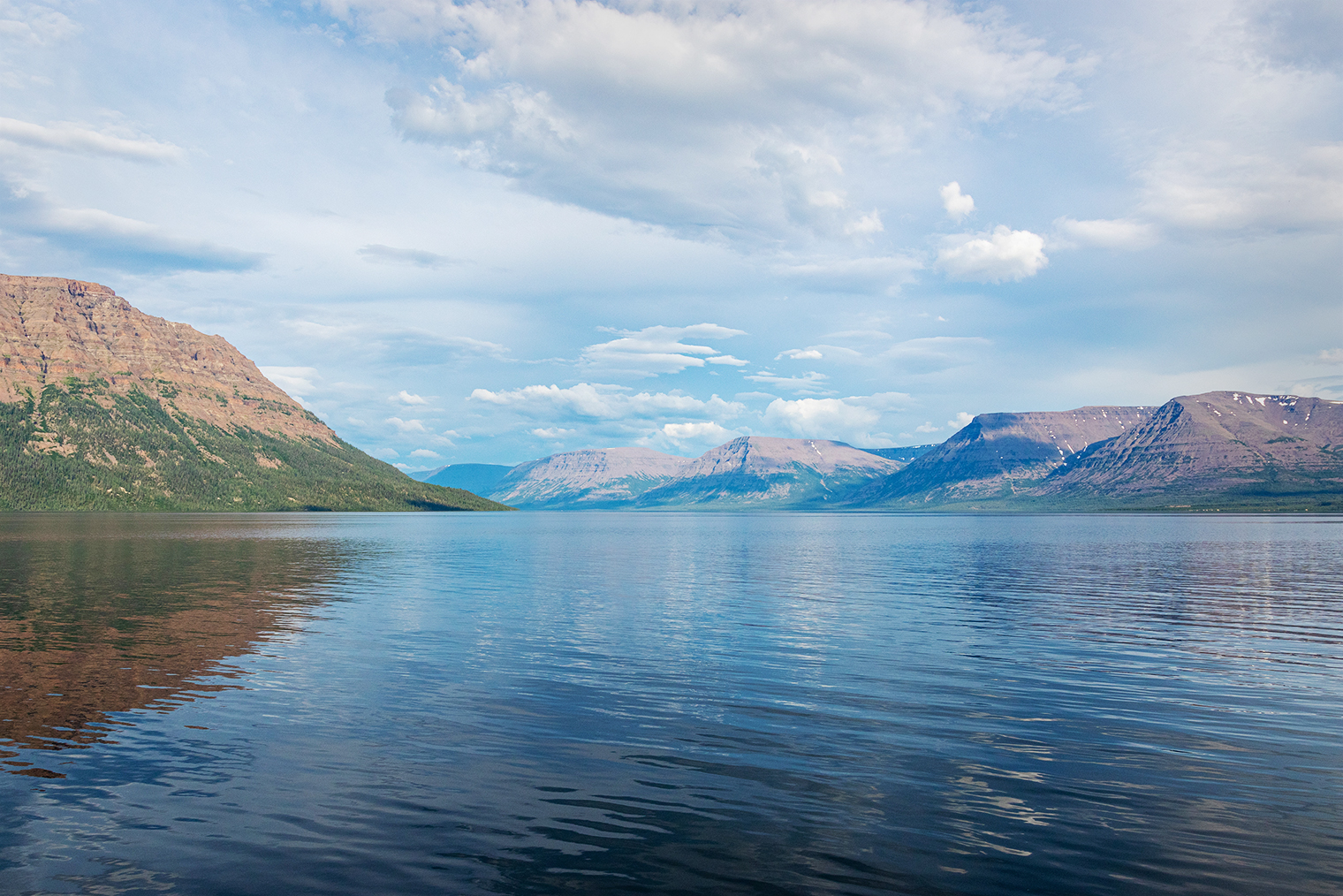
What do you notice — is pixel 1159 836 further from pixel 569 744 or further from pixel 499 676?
pixel 499 676

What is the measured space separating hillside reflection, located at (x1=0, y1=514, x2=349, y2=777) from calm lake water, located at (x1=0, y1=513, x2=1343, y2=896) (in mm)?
327

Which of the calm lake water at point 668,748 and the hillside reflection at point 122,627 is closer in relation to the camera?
the calm lake water at point 668,748

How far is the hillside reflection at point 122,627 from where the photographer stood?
28.3 m

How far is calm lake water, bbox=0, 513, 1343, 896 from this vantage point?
16.2 metres

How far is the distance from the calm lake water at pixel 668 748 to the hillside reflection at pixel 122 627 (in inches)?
12.9

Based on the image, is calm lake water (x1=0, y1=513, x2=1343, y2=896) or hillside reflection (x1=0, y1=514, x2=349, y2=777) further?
hillside reflection (x1=0, y1=514, x2=349, y2=777)

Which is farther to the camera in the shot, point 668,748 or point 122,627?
point 122,627

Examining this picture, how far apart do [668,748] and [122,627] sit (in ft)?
132

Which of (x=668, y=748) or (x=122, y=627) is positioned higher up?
(x=668, y=748)

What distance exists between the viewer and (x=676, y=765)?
2275 centimetres

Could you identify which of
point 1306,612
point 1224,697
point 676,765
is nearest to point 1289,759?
point 1224,697

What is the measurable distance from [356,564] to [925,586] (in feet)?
228

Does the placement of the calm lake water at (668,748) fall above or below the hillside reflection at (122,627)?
above

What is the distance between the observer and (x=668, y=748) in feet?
80.1
